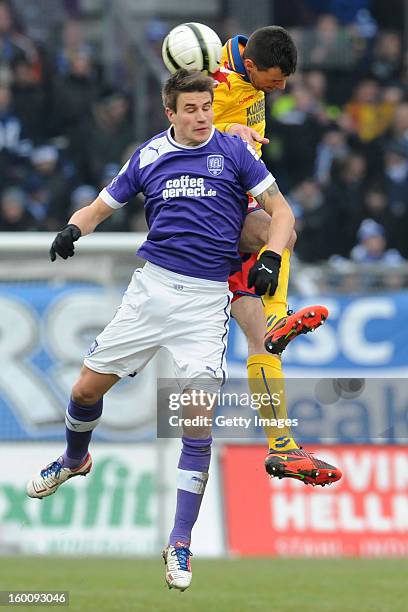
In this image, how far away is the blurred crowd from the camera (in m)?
16.3

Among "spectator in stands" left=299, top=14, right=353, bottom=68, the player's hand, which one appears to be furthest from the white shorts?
"spectator in stands" left=299, top=14, right=353, bottom=68

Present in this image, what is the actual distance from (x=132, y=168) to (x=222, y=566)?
15.5ft

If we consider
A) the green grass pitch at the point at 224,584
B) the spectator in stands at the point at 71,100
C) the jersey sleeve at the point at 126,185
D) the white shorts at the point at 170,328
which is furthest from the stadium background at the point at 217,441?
the jersey sleeve at the point at 126,185

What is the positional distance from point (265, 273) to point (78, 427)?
167 cm

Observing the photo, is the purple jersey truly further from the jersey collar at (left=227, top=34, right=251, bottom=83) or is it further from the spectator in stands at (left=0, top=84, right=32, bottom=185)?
the spectator in stands at (left=0, top=84, right=32, bottom=185)

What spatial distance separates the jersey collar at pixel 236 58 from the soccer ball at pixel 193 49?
0.97ft

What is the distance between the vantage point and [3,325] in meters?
13.4

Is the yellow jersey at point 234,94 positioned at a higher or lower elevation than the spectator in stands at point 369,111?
lower

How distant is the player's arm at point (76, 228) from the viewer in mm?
8742

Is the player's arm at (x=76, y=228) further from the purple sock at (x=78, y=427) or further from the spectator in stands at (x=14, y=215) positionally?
the spectator in stands at (x=14, y=215)

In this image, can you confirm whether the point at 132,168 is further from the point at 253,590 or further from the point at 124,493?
the point at 124,493

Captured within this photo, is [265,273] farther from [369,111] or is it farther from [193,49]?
[369,111]

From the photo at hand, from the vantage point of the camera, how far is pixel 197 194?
8.73 meters

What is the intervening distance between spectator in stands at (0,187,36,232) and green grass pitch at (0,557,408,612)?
4.22 meters
